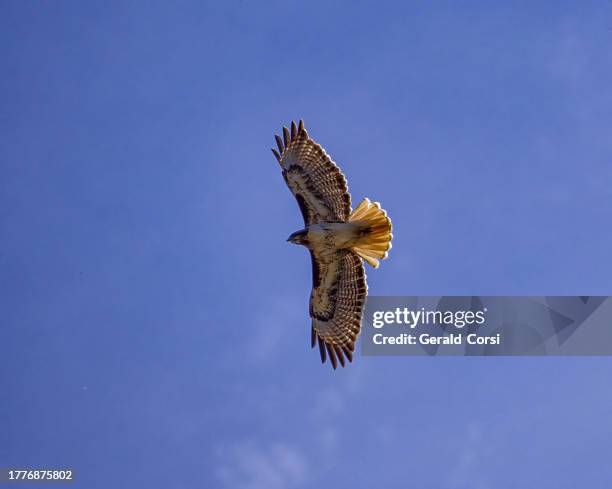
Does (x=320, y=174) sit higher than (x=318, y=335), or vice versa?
(x=320, y=174)

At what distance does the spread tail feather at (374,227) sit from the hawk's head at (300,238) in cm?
71

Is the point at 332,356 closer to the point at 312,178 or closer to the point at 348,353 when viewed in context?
Result: the point at 348,353

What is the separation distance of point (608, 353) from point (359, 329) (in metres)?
3.90

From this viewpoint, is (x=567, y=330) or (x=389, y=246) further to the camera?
(x=567, y=330)

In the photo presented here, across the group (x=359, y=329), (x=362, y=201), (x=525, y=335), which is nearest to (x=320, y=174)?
(x=362, y=201)

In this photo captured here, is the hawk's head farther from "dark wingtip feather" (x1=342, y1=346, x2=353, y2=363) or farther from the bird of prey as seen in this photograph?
"dark wingtip feather" (x1=342, y1=346, x2=353, y2=363)

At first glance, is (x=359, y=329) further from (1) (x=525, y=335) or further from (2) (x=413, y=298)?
(1) (x=525, y=335)

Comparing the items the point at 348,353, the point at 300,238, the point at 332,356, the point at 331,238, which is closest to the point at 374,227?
the point at 331,238

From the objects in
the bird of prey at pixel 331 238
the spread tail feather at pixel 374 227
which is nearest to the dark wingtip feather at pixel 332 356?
the bird of prey at pixel 331 238

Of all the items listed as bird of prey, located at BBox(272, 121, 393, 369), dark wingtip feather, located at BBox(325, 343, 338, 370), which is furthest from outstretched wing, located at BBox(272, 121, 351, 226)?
dark wingtip feather, located at BBox(325, 343, 338, 370)

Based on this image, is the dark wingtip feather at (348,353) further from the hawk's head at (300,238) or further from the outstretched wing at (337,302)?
the hawk's head at (300,238)

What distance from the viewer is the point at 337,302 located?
22469 mm

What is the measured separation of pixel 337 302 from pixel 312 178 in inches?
78.1

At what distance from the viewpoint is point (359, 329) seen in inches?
879
